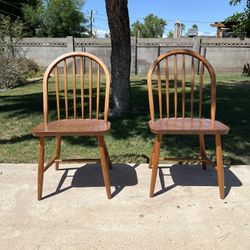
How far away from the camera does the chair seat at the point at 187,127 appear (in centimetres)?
225

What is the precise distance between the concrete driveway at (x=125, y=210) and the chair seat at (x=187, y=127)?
51 centimetres

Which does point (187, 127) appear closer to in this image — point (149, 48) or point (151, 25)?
point (149, 48)

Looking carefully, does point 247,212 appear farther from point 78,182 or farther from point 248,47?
point 248,47

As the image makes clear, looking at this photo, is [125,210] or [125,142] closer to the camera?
[125,210]

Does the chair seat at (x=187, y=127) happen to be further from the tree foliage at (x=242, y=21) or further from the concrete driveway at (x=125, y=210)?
the tree foliage at (x=242, y=21)

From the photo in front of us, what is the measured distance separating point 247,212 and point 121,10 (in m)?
3.03

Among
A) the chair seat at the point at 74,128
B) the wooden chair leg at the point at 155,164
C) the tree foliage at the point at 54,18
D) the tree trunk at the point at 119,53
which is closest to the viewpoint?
the chair seat at the point at 74,128

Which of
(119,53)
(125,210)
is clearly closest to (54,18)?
(119,53)

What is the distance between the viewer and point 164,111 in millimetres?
5160

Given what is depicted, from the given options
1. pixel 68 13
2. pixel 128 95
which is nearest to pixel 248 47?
pixel 128 95

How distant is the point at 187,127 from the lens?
233cm

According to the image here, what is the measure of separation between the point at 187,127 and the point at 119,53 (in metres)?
2.38

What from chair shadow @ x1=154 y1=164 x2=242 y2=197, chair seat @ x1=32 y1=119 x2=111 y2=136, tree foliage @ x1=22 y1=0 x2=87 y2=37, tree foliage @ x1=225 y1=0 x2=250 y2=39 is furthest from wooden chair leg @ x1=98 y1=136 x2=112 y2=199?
tree foliage @ x1=22 y1=0 x2=87 y2=37

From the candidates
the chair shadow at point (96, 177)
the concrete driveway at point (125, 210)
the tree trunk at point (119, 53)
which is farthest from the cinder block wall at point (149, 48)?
the concrete driveway at point (125, 210)
